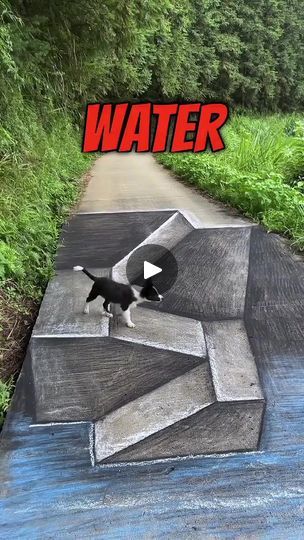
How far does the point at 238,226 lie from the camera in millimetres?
5211

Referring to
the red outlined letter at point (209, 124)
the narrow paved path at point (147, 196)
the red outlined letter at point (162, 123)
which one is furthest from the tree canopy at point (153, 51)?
the red outlined letter at point (209, 124)

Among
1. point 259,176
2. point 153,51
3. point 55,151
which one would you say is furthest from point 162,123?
point 153,51

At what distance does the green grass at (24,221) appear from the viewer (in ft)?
10.0

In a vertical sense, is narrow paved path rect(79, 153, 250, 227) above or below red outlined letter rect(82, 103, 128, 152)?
below

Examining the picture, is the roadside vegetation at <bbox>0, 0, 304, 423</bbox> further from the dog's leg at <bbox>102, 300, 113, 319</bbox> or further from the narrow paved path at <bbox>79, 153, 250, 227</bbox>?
the dog's leg at <bbox>102, 300, 113, 319</bbox>

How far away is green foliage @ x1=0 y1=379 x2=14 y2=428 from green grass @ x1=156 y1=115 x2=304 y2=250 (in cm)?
321

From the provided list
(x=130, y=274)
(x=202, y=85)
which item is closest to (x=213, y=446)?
(x=130, y=274)

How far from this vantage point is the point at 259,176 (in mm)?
6477

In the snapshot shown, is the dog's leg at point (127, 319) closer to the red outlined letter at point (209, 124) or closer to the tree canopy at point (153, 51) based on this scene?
the tree canopy at point (153, 51)

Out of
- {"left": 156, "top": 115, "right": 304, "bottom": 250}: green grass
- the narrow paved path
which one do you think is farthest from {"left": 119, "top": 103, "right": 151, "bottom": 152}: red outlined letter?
{"left": 156, "top": 115, "right": 304, "bottom": 250}: green grass

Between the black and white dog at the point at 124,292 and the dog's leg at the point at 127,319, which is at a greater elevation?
the black and white dog at the point at 124,292

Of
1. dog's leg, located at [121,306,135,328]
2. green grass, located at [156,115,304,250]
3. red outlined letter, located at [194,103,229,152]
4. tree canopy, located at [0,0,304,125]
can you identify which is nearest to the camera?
dog's leg, located at [121,306,135,328]

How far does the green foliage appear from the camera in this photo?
2320 mm

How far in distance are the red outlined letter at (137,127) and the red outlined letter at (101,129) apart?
25 cm
